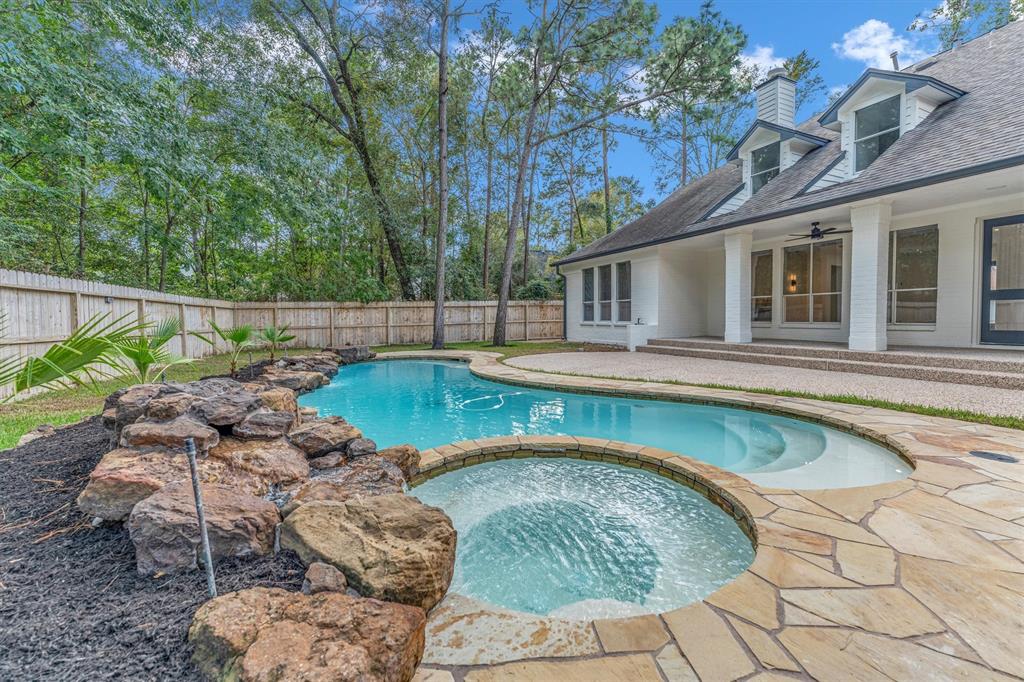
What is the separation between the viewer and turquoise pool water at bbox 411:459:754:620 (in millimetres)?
2029

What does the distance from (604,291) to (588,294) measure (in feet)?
2.52

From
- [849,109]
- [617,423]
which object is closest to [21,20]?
[617,423]

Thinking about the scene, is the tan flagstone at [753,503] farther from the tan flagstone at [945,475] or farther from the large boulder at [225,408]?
the large boulder at [225,408]

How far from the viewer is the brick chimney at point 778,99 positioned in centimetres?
1009

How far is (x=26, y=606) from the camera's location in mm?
1414

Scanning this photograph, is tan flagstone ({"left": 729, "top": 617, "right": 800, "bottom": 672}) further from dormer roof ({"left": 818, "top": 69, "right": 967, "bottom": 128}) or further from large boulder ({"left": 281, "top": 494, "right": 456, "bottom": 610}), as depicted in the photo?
dormer roof ({"left": 818, "top": 69, "right": 967, "bottom": 128})

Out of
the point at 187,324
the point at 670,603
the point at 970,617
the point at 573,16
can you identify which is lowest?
the point at 670,603

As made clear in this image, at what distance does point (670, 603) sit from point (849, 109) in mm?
9913

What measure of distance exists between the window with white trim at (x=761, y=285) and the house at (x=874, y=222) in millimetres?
31

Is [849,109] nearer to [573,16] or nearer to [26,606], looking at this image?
[573,16]

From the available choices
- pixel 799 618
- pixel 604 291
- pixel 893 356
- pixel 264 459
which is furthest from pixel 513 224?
pixel 799 618

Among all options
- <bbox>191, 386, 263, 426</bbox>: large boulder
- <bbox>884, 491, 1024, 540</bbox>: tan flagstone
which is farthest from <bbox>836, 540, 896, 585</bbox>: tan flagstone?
<bbox>191, 386, 263, 426</bbox>: large boulder

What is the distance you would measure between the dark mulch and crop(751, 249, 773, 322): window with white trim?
36.6ft

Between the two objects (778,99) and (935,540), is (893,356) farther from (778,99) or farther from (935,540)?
(778,99)
